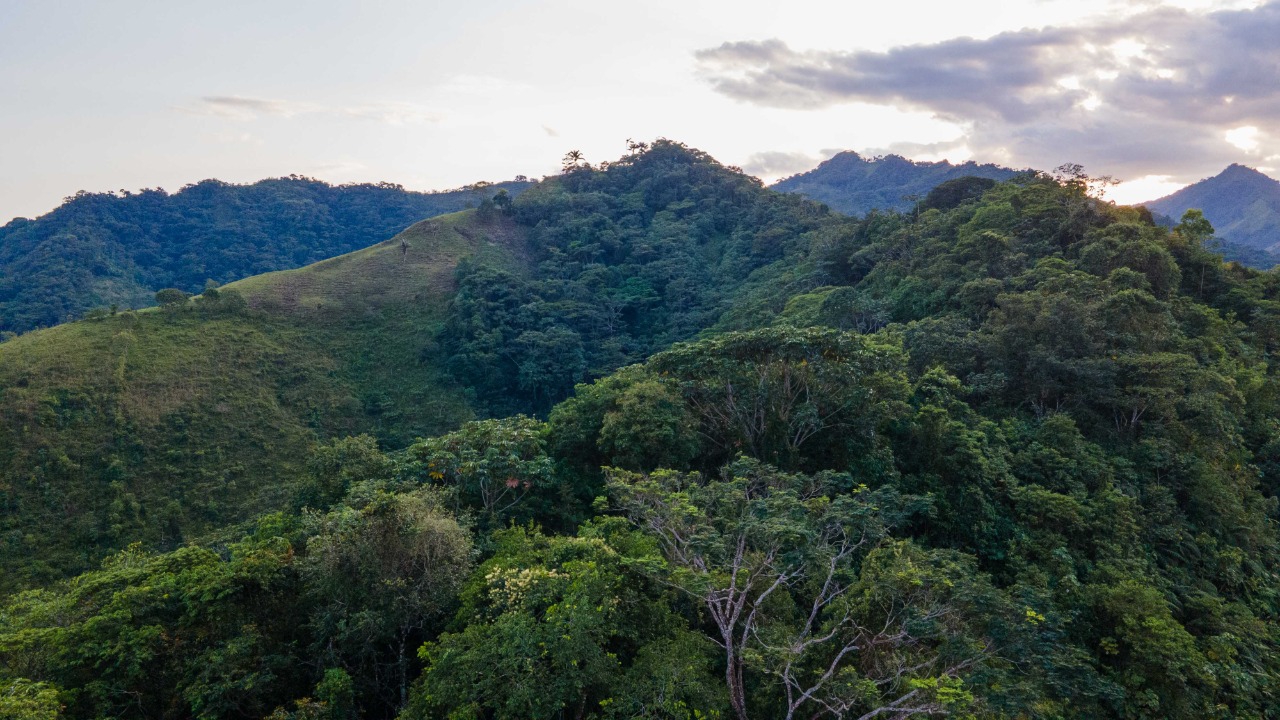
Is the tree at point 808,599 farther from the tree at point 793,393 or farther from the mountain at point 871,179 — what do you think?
the mountain at point 871,179

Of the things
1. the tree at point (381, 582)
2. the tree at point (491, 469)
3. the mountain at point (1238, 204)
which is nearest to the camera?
the tree at point (381, 582)

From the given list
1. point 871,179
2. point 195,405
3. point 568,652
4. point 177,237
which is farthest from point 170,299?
point 871,179

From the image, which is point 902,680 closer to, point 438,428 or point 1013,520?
point 1013,520

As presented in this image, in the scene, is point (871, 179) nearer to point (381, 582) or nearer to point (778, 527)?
point (778, 527)

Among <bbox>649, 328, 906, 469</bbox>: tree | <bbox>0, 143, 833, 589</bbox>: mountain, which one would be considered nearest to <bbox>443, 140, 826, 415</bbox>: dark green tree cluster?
<bbox>0, 143, 833, 589</bbox>: mountain

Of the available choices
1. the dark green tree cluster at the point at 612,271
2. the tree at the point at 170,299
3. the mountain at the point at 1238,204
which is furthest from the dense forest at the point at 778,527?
the mountain at the point at 1238,204

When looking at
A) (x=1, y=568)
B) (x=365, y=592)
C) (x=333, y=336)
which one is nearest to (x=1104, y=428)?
(x=365, y=592)

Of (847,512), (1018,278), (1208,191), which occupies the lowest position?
(847,512)
